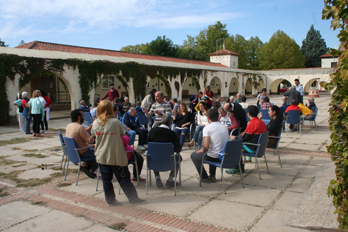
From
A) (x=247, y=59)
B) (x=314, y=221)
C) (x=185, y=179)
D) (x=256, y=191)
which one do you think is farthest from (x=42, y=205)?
(x=247, y=59)

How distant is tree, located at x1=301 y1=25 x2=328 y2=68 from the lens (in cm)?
6156

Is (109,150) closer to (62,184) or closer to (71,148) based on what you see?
(71,148)

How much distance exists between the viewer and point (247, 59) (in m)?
57.7

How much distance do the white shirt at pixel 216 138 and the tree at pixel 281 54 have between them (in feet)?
172

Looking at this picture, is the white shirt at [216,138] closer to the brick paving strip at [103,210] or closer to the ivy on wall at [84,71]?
the brick paving strip at [103,210]

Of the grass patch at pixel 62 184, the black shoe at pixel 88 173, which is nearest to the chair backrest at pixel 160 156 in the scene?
the black shoe at pixel 88 173

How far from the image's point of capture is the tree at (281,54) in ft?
171

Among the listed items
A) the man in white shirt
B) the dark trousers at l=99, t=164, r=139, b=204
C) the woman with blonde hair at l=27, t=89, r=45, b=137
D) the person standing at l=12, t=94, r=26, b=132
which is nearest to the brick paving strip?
the dark trousers at l=99, t=164, r=139, b=204

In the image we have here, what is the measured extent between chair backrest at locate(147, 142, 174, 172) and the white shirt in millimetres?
692

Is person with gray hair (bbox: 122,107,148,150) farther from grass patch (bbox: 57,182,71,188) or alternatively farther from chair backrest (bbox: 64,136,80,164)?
grass patch (bbox: 57,182,71,188)

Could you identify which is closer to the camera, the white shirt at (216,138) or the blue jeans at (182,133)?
the white shirt at (216,138)

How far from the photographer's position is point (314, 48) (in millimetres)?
62562

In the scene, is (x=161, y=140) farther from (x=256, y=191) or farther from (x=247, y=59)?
(x=247, y=59)

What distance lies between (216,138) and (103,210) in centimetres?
208
